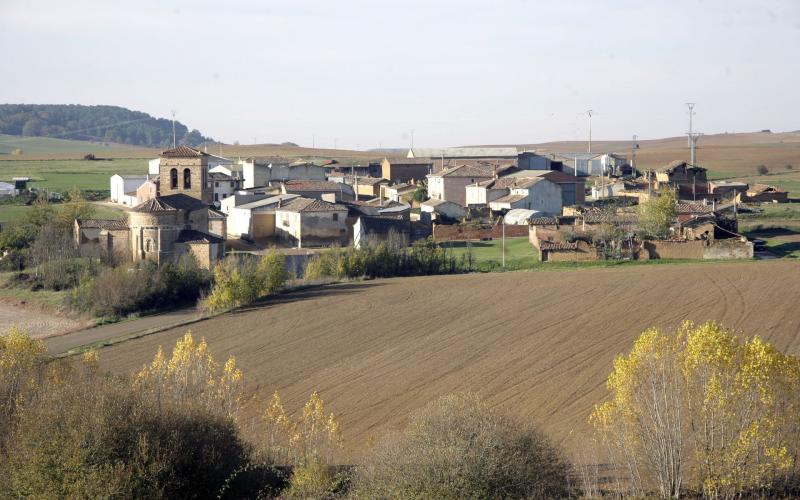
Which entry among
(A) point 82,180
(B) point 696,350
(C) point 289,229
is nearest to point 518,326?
(B) point 696,350

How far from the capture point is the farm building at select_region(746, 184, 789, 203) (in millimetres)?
63062

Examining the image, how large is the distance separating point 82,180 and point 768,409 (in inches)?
3106

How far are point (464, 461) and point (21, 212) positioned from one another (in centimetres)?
5239

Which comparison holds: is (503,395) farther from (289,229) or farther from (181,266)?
(289,229)

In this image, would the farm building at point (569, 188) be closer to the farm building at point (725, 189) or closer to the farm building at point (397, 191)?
the farm building at point (725, 189)

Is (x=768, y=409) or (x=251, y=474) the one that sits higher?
(x=768, y=409)

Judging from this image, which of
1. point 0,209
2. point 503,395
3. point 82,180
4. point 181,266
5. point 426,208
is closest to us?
point 503,395

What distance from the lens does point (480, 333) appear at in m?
29.6

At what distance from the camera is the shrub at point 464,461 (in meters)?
14.6

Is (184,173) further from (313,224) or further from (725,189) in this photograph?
(725,189)

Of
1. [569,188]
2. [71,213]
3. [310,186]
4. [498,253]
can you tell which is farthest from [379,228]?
[569,188]

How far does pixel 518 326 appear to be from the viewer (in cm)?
3019

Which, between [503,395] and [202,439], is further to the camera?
[503,395]

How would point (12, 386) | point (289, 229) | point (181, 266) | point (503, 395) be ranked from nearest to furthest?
point (12, 386) < point (503, 395) < point (181, 266) < point (289, 229)
